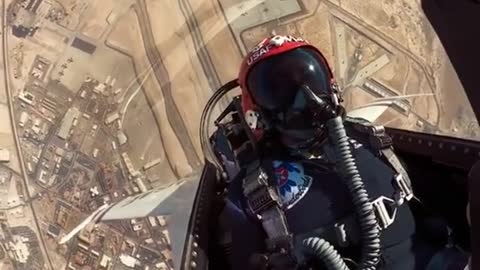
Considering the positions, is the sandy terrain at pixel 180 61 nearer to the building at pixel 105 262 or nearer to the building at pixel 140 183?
the building at pixel 140 183

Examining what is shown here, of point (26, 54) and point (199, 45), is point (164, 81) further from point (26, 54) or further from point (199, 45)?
point (26, 54)

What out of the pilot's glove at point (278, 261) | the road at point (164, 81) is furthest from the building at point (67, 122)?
the pilot's glove at point (278, 261)

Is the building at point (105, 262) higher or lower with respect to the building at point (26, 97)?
lower

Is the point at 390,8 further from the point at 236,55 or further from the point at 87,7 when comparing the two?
the point at 87,7

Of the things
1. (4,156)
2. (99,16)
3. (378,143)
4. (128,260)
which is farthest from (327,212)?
(99,16)

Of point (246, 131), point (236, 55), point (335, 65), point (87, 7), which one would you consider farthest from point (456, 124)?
point (87, 7)

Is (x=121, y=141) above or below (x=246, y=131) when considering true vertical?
below

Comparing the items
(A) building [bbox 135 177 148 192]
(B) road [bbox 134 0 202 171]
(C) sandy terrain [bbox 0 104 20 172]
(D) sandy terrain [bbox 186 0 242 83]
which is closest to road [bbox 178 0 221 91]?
(D) sandy terrain [bbox 186 0 242 83]
